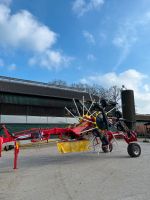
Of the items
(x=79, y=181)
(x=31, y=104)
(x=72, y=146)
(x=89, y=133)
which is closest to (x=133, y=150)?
(x=89, y=133)

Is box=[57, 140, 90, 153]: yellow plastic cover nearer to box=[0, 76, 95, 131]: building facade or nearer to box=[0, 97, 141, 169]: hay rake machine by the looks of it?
box=[0, 97, 141, 169]: hay rake machine

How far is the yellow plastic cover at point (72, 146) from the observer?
1617cm

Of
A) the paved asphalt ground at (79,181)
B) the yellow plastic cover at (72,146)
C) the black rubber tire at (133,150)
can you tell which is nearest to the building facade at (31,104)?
the yellow plastic cover at (72,146)

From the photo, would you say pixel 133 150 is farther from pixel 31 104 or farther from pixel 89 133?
pixel 31 104

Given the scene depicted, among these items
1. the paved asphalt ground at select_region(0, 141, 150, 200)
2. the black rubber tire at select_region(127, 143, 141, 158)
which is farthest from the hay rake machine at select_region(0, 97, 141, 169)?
the paved asphalt ground at select_region(0, 141, 150, 200)

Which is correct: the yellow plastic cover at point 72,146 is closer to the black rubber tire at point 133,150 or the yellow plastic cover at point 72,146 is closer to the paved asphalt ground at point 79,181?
the paved asphalt ground at point 79,181

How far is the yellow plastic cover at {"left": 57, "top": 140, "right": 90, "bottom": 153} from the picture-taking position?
16.2 m

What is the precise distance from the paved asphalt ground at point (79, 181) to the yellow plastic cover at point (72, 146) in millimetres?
682

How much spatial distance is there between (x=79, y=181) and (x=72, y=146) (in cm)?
528

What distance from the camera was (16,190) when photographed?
33.4 feet

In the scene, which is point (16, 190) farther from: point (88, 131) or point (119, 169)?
point (88, 131)

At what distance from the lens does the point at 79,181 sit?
444 inches

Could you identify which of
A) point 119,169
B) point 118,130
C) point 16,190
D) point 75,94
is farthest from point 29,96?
point 16,190

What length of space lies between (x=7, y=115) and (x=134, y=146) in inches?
951
